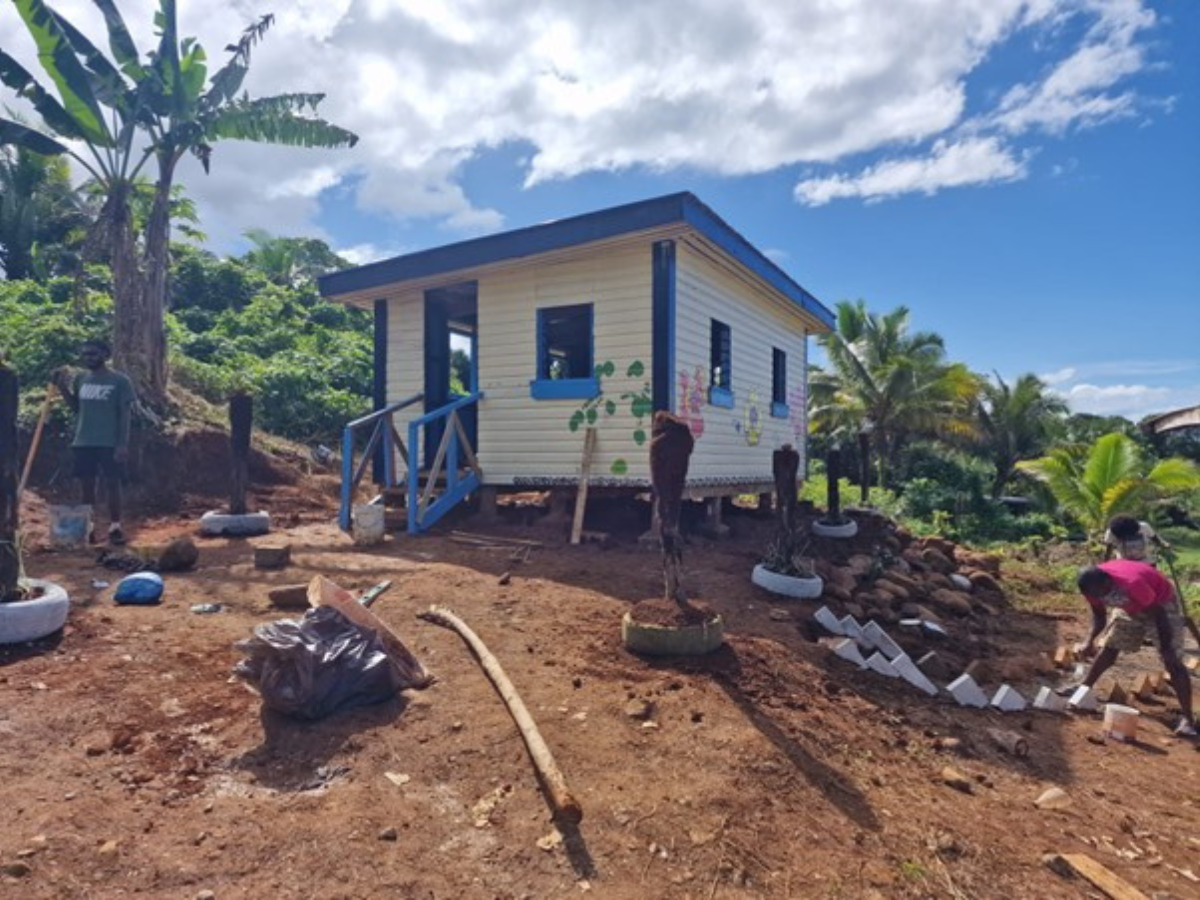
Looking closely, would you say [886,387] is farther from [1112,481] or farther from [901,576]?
[901,576]

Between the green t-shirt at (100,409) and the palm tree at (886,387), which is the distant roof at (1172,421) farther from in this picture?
the green t-shirt at (100,409)

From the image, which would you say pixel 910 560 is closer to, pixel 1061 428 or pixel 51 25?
pixel 51 25

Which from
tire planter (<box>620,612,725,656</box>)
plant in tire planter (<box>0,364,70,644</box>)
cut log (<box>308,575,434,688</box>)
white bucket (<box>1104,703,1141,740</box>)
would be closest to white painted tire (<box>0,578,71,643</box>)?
plant in tire planter (<box>0,364,70,644</box>)

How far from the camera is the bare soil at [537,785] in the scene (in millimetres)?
2619

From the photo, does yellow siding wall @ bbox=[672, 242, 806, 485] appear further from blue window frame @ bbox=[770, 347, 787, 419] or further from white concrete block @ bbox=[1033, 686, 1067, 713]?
white concrete block @ bbox=[1033, 686, 1067, 713]

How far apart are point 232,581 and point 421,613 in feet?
6.88

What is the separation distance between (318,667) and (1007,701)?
186 inches

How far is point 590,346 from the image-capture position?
371 inches

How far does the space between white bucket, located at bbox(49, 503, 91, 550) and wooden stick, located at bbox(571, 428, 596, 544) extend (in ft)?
17.1

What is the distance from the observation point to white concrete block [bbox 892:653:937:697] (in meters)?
5.25

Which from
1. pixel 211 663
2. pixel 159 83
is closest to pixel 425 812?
pixel 211 663

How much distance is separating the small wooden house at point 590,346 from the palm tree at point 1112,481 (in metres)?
6.76

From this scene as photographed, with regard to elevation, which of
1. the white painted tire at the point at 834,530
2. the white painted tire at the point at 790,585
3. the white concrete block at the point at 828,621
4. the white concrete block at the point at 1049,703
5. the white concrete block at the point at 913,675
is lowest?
the white concrete block at the point at 1049,703

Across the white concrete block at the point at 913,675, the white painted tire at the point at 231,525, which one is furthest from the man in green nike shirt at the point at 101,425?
the white concrete block at the point at 913,675
